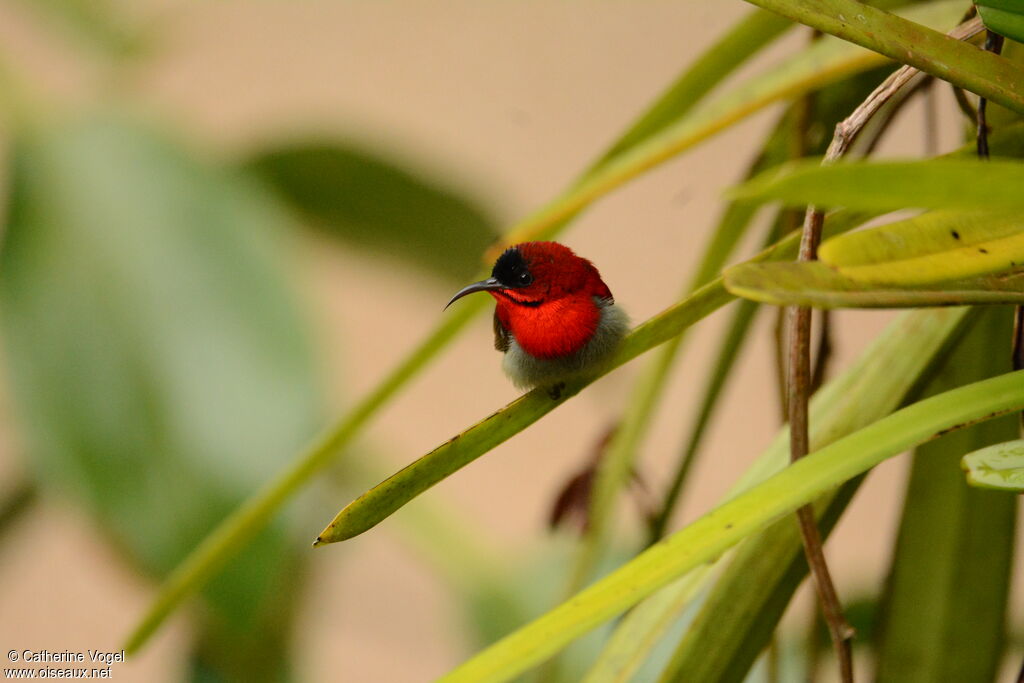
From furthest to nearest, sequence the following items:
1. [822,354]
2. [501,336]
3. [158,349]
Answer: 1. [158,349]
2. [501,336]
3. [822,354]

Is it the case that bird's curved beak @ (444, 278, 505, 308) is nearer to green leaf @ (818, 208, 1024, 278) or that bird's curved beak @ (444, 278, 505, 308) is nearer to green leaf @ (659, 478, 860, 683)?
green leaf @ (659, 478, 860, 683)

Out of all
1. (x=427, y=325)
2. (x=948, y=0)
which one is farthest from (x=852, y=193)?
(x=427, y=325)

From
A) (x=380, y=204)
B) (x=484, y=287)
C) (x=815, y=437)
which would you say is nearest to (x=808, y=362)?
(x=815, y=437)

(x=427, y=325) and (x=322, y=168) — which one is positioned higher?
(x=322, y=168)

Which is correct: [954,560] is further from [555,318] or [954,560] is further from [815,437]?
[555,318]

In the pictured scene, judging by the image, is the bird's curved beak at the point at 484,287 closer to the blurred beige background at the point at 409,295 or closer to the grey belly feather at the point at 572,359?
the grey belly feather at the point at 572,359

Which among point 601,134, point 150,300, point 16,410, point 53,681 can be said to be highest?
point 601,134

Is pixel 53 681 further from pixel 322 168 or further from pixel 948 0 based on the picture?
pixel 948 0
